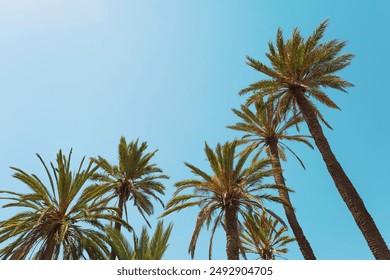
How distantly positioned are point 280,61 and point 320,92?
3.17m

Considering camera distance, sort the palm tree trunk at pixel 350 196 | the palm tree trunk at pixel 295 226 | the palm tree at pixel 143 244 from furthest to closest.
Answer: the palm tree trunk at pixel 295 226
the palm tree at pixel 143 244
the palm tree trunk at pixel 350 196

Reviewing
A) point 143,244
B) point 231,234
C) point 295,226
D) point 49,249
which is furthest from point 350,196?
point 49,249

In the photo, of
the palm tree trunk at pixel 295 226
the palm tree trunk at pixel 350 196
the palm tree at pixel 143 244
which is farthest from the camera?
the palm tree trunk at pixel 295 226

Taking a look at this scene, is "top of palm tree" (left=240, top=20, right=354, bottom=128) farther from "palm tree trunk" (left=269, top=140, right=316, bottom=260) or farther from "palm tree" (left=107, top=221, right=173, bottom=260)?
"palm tree" (left=107, top=221, right=173, bottom=260)

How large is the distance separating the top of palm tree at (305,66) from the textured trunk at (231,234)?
7.52m

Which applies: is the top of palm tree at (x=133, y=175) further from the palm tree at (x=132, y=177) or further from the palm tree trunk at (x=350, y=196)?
the palm tree trunk at (x=350, y=196)

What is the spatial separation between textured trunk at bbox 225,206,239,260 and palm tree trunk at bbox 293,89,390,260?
17.9 ft

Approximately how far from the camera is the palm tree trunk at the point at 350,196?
41.3 ft

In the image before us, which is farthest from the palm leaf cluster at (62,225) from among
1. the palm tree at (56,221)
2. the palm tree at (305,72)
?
the palm tree at (305,72)

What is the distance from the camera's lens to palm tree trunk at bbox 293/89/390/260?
12602mm

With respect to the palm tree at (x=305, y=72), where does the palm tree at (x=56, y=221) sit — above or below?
below

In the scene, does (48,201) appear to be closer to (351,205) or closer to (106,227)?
(106,227)

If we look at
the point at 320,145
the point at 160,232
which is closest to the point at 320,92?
the point at 320,145

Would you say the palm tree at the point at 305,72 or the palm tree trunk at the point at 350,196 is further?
the palm tree at the point at 305,72
